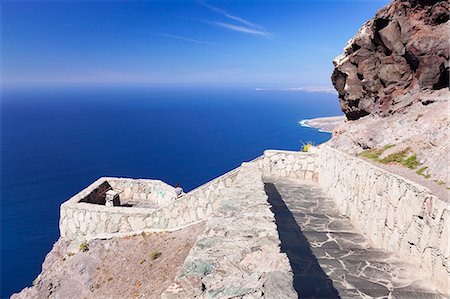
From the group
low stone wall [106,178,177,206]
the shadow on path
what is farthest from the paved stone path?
low stone wall [106,178,177,206]

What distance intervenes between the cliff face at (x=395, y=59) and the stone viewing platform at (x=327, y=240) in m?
4.33

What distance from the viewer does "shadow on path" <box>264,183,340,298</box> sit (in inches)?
183

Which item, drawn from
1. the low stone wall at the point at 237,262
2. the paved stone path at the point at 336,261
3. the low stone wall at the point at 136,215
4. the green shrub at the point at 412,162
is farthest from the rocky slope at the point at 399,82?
the low stone wall at the point at 136,215

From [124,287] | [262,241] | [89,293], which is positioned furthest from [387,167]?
[89,293]

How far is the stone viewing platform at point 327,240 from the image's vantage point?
11.2 ft

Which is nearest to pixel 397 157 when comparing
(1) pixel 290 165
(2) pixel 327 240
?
(2) pixel 327 240

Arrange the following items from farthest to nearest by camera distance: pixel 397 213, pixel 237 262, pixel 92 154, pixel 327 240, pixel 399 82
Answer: pixel 92 154, pixel 399 82, pixel 327 240, pixel 397 213, pixel 237 262

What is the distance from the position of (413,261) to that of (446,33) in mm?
9299

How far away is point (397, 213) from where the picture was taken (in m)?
6.07

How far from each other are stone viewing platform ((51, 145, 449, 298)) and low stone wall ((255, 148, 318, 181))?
1.01 metres

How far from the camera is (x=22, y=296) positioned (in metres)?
12.6

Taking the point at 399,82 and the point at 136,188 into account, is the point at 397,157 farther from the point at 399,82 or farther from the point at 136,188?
the point at 136,188

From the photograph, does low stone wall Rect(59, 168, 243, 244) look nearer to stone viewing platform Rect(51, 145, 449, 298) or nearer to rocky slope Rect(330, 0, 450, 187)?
stone viewing platform Rect(51, 145, 449, 298)

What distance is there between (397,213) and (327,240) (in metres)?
1.54
